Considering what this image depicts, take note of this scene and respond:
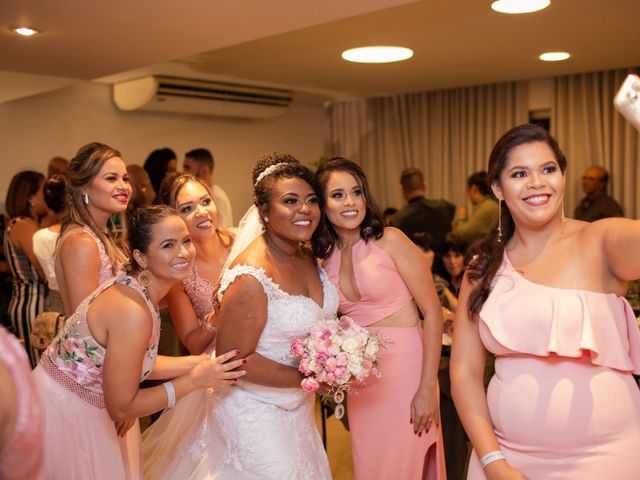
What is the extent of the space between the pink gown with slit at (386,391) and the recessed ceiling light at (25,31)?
2411 millimetres

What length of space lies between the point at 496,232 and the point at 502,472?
73 cm

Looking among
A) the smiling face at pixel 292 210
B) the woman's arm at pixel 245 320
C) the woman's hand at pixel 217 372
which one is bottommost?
the woman's hand at pixel 217 372

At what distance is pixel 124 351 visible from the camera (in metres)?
2.30

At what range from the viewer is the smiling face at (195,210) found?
3375 millimetres

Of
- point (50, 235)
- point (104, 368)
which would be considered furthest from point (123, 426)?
point (50, 235)

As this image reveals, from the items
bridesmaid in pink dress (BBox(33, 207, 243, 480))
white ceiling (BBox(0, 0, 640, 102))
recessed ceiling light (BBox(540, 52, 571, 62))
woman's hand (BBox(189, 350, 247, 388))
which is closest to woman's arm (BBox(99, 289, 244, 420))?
bridesmaid in pink dress (BBox(33, 207, 243, 480))

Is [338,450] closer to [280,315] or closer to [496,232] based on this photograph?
[280,315]

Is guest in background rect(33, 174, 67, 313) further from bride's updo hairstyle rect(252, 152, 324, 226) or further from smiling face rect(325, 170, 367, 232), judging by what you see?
smiling face rect(325, 170, 367, 232)

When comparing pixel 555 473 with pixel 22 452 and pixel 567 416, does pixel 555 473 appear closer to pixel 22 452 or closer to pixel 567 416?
pixel 567 416

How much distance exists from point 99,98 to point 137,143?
0.60 m

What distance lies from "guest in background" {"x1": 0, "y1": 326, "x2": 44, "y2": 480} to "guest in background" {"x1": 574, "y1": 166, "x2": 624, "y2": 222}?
6754 mm

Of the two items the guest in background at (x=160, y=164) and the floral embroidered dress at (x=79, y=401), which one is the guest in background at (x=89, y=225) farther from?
the guest in background at (x=160, y=164)

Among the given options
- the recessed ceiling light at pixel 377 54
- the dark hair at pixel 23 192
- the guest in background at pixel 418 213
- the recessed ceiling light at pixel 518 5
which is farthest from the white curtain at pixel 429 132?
the dark hair at pixel 23 192

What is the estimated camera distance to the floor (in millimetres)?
4441
